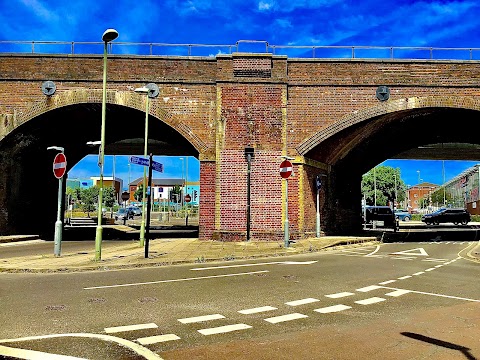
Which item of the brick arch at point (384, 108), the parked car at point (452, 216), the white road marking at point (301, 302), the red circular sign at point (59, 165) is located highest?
the brick arch at point (384, 108)

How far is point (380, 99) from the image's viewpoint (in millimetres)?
19938

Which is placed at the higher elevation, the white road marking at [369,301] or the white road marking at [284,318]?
the white road marking at [369,301]

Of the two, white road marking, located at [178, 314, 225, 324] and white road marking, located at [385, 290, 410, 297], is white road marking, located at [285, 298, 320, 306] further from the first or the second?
white road marking, located at [385, 290, 410, 297]

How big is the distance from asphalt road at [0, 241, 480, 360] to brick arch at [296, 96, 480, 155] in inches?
378

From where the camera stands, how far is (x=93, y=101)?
19625mm

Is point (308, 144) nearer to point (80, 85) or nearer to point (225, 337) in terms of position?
point (80, 85)

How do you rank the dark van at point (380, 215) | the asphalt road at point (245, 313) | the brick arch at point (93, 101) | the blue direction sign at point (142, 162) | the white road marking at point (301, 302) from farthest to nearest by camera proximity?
the dark van at point (380, 215) < the brick arch at point (93, 101) < the blue direction sign at point (142, 162) < the white road marking at point (301, 302) < the asphalt road at point (245, 313)

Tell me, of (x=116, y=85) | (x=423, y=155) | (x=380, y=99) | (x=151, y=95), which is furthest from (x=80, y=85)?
(x=423, y=155)

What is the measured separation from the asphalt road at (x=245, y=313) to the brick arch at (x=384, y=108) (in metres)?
9.59

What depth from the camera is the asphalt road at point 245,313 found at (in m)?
4.76

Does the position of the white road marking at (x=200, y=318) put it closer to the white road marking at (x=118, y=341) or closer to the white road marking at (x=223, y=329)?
the white road marking at (x=223, y=329)

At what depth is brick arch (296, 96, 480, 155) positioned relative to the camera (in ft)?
65.0

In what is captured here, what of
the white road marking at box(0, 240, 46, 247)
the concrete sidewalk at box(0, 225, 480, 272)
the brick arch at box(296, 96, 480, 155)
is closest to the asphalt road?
the concrete sidewalk at box(0, 225, 480, 272)

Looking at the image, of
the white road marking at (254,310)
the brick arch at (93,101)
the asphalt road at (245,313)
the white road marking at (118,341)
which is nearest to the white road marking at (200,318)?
the asphalt road at (245,313)
